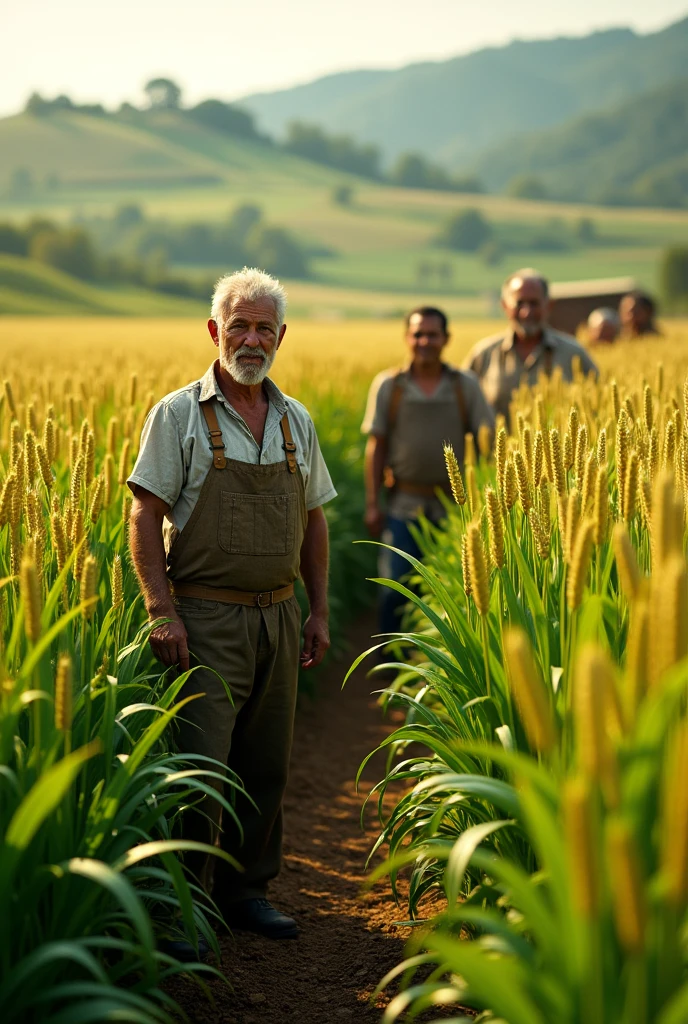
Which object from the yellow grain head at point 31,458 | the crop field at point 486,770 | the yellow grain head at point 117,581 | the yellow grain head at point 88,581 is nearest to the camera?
the crop field at point 486,770

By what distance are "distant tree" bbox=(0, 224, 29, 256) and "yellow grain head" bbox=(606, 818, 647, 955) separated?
96.9 metres

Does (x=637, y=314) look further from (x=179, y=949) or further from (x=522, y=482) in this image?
(x=179, y=949)

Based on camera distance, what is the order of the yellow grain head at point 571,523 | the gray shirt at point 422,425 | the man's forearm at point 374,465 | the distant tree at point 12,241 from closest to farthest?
the yellow grain head at point 571,523 < the gray shirt at point 422,425 < the man's forearm at point 374,465 < the distant tree at point 12,241

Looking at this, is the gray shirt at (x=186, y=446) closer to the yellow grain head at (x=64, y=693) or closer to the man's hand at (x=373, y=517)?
the yellow grain head at (x=64, y=693)

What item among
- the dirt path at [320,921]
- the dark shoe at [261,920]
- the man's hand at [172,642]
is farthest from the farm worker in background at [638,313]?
the man's hand at [172,642]

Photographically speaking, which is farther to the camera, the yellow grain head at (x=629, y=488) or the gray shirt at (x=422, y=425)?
the gray shirt at (x=422, y=425)

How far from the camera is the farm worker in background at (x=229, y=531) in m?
3.87

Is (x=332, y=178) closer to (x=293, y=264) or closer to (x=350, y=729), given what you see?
(x=293, y=264)

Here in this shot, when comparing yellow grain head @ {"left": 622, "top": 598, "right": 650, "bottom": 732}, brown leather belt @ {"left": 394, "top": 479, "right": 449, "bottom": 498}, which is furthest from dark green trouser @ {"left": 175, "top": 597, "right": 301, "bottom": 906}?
brown leather belt @ {"left": 394, "top": 479, "right": 449, "bottom": 498}

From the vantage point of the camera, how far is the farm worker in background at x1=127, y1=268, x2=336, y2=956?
3.87 m

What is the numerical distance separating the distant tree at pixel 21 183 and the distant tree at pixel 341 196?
42784mm

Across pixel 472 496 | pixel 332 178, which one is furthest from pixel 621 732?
pixel 332 178

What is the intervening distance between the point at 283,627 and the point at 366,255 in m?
139

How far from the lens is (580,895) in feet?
5.46
